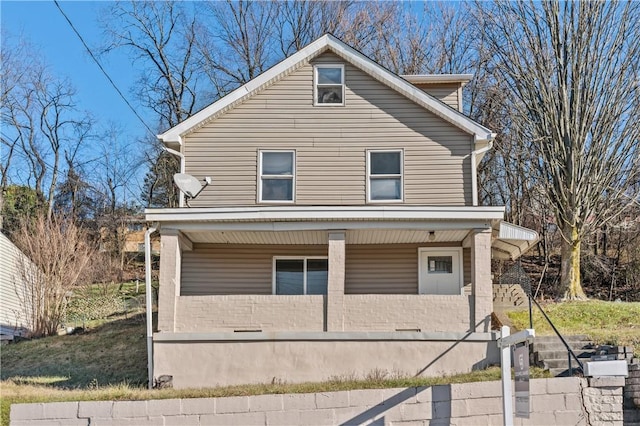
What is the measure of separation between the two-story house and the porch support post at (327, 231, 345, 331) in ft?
0.07

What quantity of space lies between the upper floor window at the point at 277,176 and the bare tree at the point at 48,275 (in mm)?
10060

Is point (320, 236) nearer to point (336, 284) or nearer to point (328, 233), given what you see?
point (328, 233)

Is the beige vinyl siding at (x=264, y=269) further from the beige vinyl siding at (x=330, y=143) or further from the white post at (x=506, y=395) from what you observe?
the white post at (x=506, y=395)

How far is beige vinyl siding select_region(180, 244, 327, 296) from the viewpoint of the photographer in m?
16.0

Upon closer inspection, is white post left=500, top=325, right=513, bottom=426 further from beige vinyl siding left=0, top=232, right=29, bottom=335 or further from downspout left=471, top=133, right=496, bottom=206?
beige vinyl siding left=0, top=232, right=29, bottom=335

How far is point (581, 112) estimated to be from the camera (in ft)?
72.2

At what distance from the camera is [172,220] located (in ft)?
46.1

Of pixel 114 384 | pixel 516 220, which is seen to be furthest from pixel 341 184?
pixel 516 220

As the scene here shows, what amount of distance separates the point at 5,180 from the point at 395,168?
952 inches

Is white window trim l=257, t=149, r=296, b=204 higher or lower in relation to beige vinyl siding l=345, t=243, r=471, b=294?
higher

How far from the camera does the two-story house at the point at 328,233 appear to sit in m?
13.5

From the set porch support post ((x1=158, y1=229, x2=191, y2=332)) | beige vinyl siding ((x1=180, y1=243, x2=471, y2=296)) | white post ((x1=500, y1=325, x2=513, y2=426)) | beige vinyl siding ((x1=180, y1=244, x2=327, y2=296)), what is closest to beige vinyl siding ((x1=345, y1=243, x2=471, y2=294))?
beige vinyl siding ((x1=180, y1=243, x2=471, y2=296))

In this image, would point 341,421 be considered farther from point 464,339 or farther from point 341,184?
point 341,184

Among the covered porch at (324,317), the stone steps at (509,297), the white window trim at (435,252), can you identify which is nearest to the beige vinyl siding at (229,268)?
the covered porch at (324,317)
